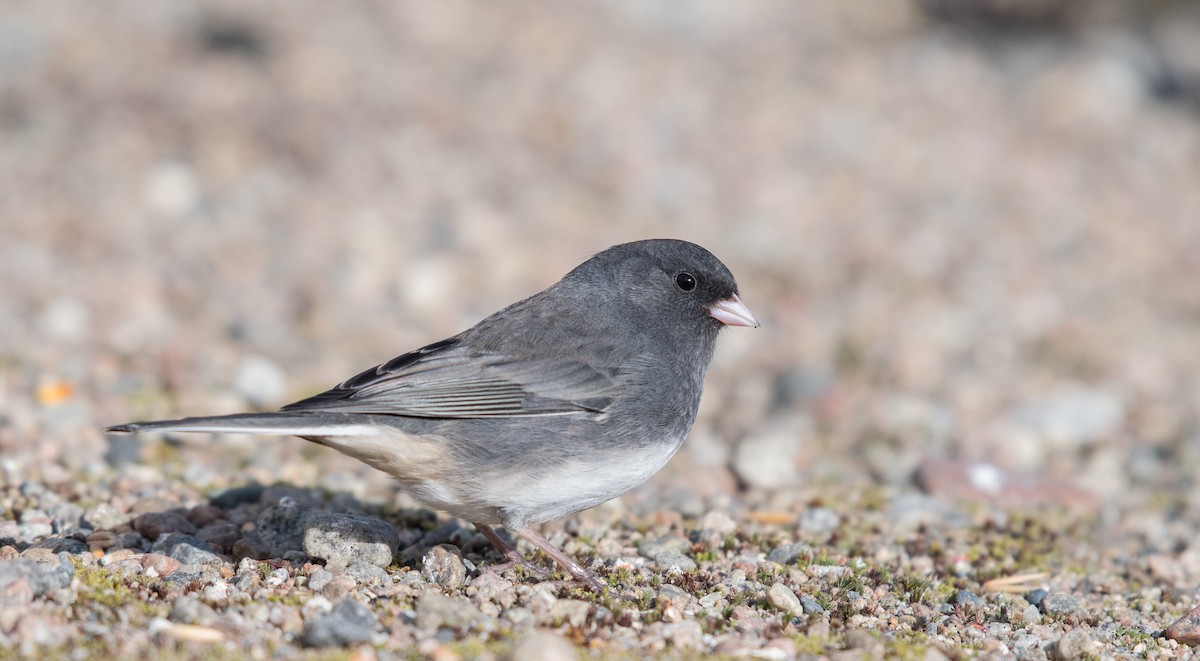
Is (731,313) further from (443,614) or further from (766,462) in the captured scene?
(443,614)

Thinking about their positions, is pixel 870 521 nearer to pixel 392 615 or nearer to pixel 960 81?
pixel 392 615

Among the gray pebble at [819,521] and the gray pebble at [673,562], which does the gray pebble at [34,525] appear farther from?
the gray pebble at [819,521]

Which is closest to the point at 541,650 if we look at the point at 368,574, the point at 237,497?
the point at 368,574

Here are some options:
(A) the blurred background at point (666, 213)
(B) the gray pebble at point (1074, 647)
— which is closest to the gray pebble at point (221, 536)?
(A) the blurred background at point (666, 213)

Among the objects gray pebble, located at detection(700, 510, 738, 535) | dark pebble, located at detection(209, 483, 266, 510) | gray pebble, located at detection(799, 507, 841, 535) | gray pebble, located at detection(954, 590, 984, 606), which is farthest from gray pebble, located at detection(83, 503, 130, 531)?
gray pebble, located at detection(954, 590, 984, 606)

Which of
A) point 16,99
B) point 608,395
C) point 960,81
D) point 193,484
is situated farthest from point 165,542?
point 960,81
